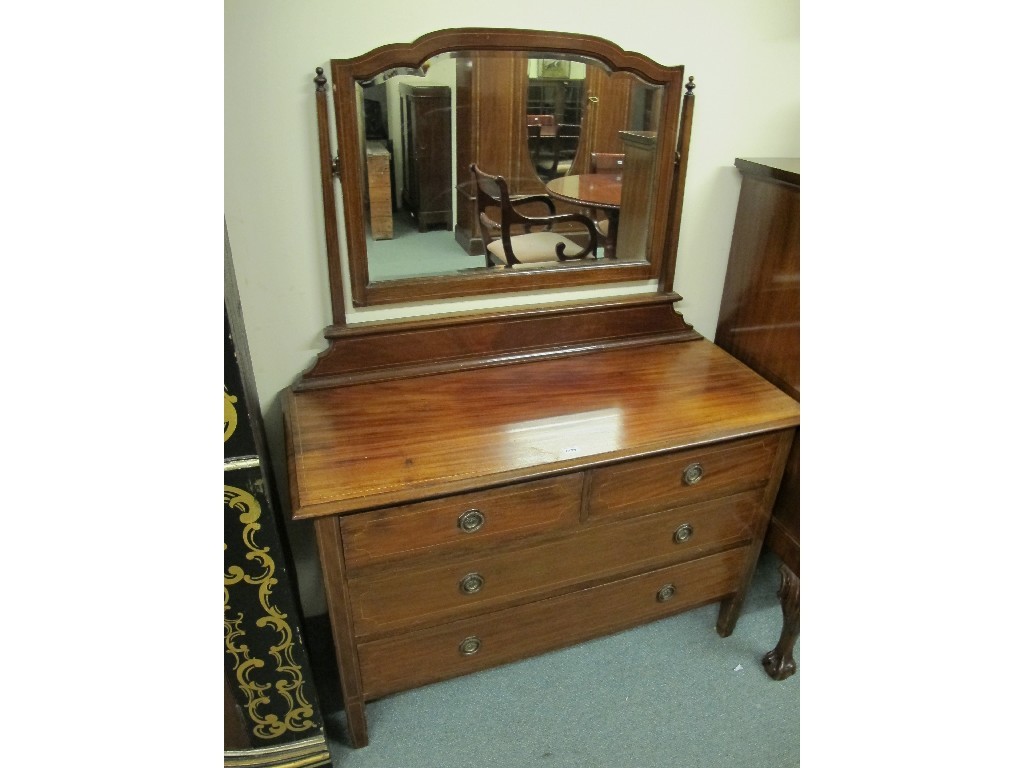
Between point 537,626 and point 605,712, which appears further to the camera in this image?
point 605,712

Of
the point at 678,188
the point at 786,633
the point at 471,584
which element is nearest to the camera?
the point at 471,584

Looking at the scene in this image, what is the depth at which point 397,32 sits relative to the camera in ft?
3.84

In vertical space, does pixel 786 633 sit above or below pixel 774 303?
below

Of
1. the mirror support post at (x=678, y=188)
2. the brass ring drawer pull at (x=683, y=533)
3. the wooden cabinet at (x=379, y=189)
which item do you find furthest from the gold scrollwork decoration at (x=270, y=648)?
the mirror support post at (x=678, y=188)

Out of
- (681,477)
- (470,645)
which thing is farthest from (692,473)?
(470,645)

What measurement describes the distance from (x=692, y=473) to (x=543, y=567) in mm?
384

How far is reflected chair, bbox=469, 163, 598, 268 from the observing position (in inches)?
53.2

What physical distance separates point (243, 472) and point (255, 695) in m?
0.56

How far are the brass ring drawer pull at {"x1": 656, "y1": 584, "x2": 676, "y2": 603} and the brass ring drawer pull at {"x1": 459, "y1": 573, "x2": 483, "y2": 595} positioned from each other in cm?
50

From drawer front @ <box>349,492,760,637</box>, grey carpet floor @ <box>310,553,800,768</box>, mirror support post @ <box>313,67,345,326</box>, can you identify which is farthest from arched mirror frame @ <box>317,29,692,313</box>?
grey carpet floor @ <box>310,553,800,768</box>

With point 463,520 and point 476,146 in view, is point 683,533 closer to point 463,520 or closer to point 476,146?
point 463,520

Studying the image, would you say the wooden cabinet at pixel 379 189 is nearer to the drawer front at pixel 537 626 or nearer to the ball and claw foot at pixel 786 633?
the drawer front at pixel 537 626

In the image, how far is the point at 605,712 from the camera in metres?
1.57

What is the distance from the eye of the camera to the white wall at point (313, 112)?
113cm
